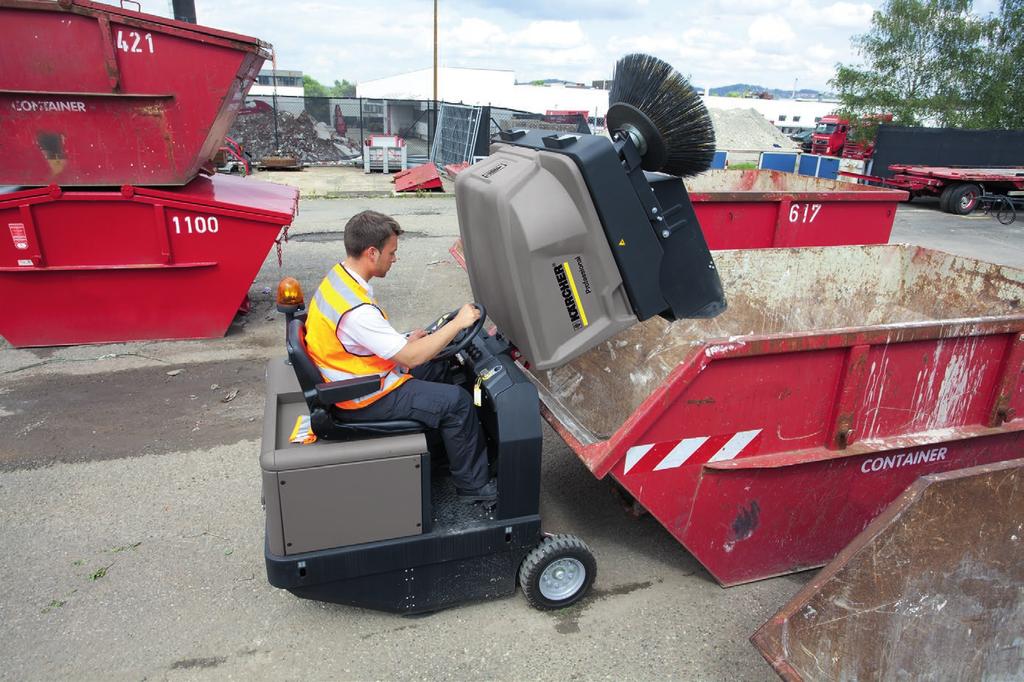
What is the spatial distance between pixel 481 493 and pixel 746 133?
28.9 metres

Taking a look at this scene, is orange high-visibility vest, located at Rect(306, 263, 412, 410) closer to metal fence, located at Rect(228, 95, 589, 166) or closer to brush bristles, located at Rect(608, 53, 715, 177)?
brush bristles, located at Rect(608, 53, 715, 177)

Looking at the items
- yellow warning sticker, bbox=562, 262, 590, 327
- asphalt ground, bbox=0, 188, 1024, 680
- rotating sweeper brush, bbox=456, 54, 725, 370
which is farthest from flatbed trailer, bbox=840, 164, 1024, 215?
yellow warning sticker, bbox=562, 262, 590, 327

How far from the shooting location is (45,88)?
562cm

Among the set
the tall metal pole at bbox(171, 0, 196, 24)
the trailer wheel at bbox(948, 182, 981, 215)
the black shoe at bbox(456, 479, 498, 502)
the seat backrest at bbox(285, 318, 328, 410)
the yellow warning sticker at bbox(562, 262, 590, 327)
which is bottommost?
the black shoe at bbox(456, 479, 498, 502)

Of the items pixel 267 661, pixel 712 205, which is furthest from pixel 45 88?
pixel 712 205

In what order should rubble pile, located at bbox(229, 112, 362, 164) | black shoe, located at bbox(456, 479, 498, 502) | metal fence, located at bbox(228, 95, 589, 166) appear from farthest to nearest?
rubble pile, located at bbox(229, 112, 362, 164) < metal fence, located at bbox(228, 95, 589, 166) < black shoe, located at bbox(456, 479, 498, 502)

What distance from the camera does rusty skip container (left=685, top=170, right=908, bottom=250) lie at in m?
6.52

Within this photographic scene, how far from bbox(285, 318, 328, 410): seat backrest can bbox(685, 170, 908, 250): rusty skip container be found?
176 inches

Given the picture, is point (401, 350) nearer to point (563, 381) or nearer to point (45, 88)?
point (563, 381)

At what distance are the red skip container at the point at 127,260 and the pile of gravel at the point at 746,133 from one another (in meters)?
24.7

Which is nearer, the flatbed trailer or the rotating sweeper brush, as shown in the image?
the rotating sweeper brush

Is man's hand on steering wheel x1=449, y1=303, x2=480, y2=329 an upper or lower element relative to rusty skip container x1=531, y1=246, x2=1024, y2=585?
upper

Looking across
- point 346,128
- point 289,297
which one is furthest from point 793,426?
point 346,128

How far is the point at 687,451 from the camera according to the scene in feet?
9.20
